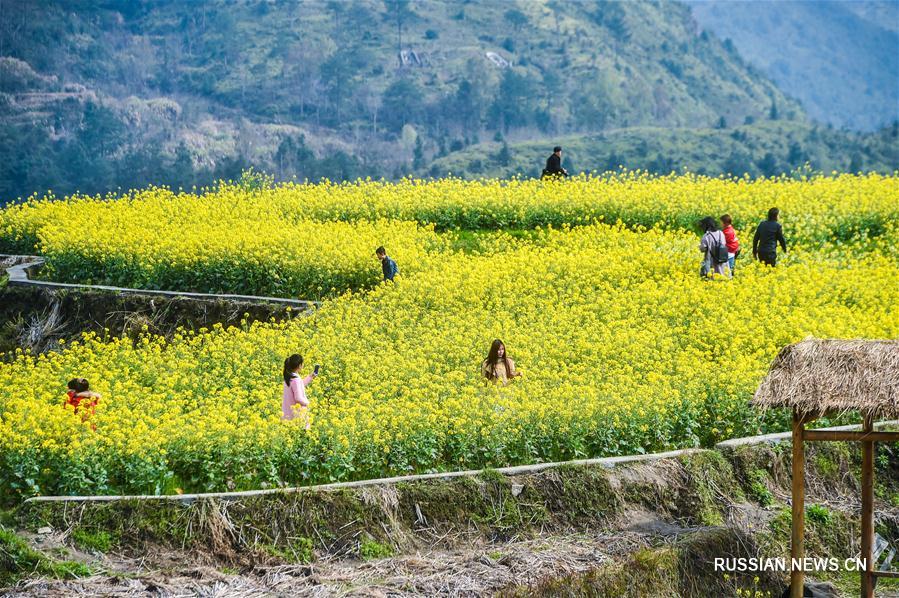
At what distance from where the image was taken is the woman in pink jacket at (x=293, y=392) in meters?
14.4

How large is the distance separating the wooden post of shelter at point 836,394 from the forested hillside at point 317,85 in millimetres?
70513

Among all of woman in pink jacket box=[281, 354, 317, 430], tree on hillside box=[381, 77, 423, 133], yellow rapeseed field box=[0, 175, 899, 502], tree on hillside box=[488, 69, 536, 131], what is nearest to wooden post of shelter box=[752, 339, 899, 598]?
yellow rapeseed field box=[0, 175, 899, 502]

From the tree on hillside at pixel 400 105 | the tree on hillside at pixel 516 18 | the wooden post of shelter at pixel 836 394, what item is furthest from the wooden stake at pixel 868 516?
the tree on hillside at pixel 516 18

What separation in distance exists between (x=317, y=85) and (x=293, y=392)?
3731 inches

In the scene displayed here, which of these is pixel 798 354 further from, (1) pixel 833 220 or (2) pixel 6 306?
(2) pixel 6 306

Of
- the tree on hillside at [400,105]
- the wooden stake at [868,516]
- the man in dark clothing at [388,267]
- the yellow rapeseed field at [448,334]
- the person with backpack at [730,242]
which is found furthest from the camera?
the tree on hillside at [400,105]

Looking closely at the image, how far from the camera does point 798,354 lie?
477 inches

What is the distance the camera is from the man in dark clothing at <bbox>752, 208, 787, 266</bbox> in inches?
851

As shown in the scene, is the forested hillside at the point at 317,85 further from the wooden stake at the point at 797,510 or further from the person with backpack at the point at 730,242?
the wooden stake at the point at 797,510

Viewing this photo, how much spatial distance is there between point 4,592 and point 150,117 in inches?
3230

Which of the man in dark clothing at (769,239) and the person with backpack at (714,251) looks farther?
the man in dark clothing at (769,239)

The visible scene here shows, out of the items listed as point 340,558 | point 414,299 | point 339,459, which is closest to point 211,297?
point 414,299

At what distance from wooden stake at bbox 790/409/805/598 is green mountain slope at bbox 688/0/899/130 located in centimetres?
15621

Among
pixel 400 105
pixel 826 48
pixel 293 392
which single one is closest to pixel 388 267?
pixel 293 392
